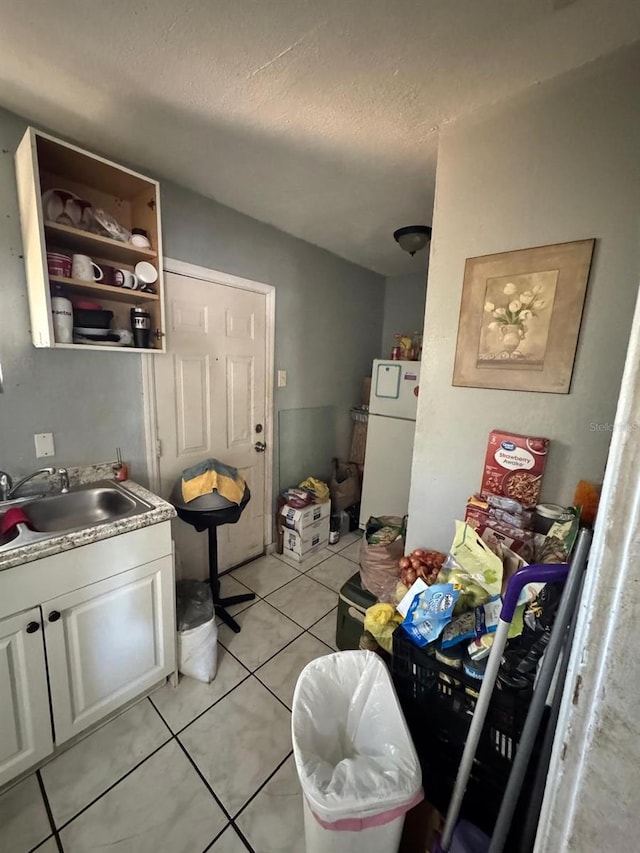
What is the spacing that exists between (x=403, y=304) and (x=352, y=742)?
10.4 ft

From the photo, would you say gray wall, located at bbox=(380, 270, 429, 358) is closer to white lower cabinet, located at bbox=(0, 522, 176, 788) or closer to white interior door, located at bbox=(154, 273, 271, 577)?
white interior door, located at bbox=(154, 273, 271, 577)

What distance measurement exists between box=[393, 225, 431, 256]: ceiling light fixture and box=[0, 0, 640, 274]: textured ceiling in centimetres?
34

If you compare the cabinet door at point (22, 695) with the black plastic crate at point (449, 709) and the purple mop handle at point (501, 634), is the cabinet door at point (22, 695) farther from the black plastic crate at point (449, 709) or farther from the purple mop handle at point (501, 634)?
the purple mop handle at point (501, 634)

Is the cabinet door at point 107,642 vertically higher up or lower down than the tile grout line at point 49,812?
higher up

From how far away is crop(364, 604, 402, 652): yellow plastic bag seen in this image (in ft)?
3.99

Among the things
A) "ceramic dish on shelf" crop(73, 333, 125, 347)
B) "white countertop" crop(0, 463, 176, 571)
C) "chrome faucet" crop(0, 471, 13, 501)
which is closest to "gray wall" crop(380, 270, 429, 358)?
"ceramic dish on shelf" crop(73, 333, 125, 347)

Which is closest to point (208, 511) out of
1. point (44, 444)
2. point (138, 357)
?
point (44, 444)

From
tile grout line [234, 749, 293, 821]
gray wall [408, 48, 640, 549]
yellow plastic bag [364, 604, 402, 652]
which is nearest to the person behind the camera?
gray wall [408, 48, 640, 549]

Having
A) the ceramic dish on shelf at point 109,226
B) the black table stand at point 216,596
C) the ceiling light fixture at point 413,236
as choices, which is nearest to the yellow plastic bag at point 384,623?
the black table stand at point 216,596

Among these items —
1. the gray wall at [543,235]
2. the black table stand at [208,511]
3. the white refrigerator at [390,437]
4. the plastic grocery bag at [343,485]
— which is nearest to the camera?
the gray wall at [543,235]

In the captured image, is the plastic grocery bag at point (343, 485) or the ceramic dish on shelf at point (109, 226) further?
the plastic grocery bag at point (343, 485)

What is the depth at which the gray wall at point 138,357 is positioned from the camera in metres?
1.38

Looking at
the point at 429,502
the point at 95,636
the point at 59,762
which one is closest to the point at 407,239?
the point at 429,502

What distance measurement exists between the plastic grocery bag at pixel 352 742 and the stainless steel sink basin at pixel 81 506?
3.07ft
